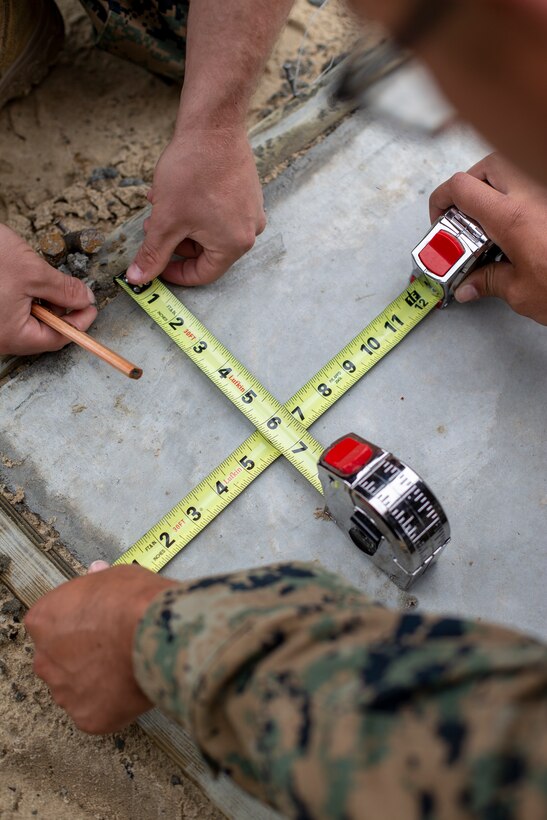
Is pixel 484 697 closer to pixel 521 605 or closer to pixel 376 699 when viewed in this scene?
pixel 376 699

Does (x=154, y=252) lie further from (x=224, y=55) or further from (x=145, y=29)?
(x=145, y=29)

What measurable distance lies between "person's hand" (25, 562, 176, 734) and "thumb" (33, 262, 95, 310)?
82 centimetres

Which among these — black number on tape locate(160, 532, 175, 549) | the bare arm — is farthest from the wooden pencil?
black number on tape locate(160, 532, 175, 549)

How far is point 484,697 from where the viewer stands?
36.7 inches

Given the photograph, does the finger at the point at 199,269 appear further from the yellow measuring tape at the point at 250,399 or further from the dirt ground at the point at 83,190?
the dirt ground at the point at 83,190

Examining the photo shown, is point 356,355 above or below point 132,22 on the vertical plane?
below

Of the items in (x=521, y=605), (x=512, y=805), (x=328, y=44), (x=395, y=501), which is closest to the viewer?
(x=512, y=805)

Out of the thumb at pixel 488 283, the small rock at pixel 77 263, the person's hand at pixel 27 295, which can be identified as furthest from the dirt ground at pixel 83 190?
the thumb at pixel 488 283

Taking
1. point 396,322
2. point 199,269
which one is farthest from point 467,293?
point 199,269

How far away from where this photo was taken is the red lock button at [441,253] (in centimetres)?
195

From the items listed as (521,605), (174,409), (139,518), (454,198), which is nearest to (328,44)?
(454,198)

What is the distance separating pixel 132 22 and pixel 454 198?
4.44ft

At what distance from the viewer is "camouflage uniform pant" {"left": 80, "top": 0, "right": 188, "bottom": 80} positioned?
2.40 m

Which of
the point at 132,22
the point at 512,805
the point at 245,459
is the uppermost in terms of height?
the point at 132,22
